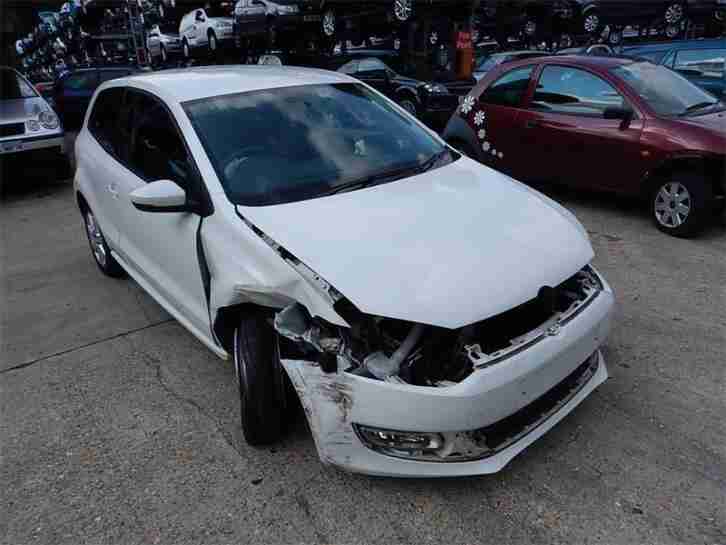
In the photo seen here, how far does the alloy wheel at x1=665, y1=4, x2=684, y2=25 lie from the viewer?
53.1ft

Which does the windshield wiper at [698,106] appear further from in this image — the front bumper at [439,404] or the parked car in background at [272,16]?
the parked car in background at [272,16]

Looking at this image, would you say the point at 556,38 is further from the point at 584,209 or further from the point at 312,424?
the point at 312,424

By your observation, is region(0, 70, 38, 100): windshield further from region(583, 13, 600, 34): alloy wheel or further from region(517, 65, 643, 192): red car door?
region(583, 13, 600, 34): alloy wheel

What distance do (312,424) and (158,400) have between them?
4.15ft

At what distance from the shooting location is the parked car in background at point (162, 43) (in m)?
22.8

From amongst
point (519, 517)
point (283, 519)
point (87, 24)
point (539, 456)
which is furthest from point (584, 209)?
point (87, 24)

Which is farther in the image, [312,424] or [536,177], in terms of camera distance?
[536,177]

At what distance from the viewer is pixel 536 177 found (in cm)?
608

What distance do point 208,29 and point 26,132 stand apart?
13.6m

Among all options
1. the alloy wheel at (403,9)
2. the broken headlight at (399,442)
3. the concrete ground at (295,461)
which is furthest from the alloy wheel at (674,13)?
the broken headlight at (399,442)

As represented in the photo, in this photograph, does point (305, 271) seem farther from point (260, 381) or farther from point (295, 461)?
point (295, 461)

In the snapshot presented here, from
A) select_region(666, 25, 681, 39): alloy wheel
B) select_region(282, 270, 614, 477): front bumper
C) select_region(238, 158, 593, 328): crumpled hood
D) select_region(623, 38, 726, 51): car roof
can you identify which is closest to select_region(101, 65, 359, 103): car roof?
select_region(238, 158, 593, 328): crumpled hood

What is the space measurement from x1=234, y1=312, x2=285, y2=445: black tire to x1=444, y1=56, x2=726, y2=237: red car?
4118 mm

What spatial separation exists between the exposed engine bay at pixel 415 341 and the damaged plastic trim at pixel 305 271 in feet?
0.18
